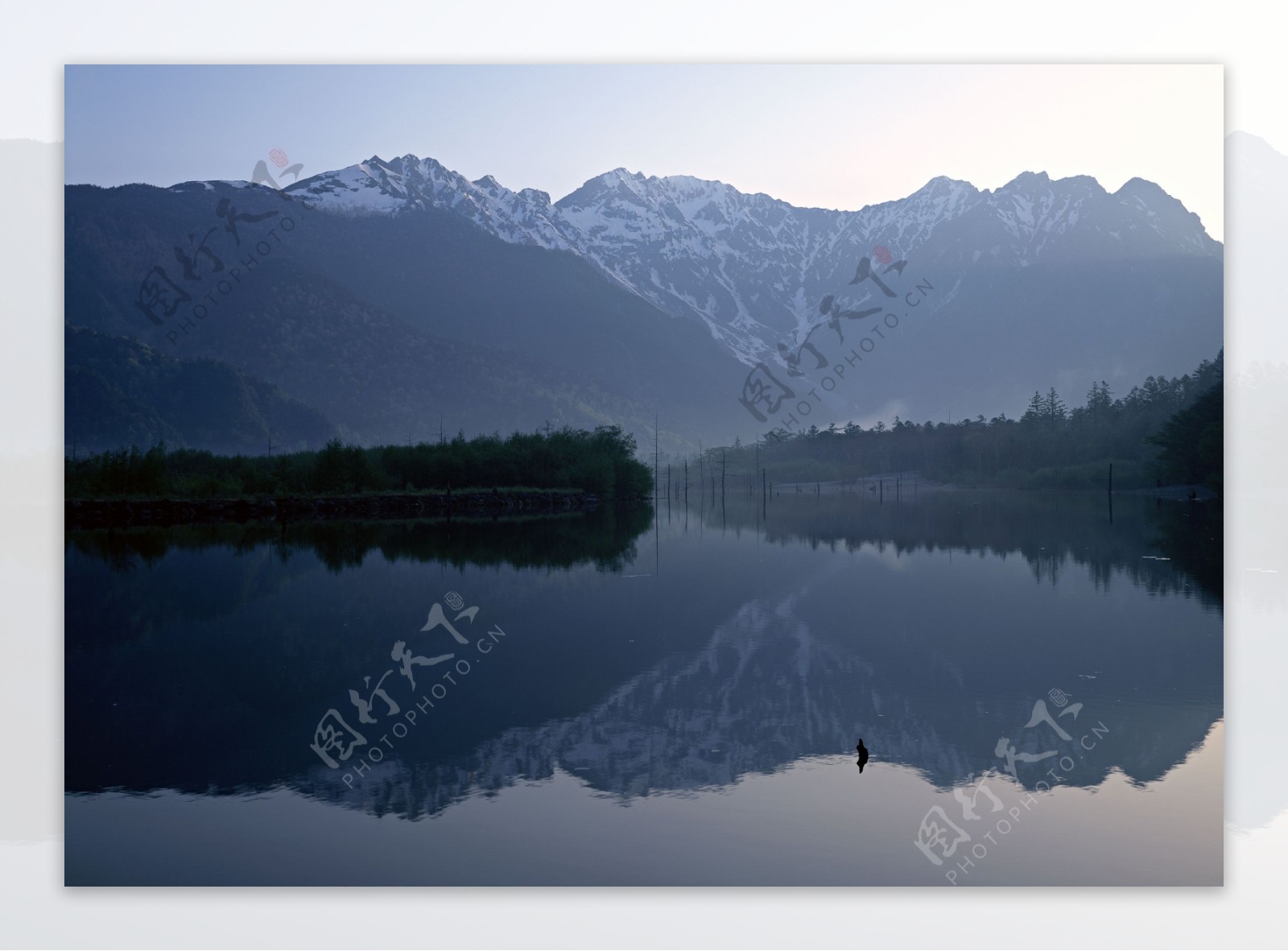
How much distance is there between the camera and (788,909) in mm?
6090

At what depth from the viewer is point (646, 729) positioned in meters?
9.20

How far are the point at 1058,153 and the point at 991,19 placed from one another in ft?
12.4

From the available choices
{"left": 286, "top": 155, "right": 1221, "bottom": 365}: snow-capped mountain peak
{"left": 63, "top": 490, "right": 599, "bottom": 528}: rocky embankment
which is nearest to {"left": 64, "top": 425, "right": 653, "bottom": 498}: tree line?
{"left": 63, "top": 490, "right": 599, "bottom": 528}: rocky embankment

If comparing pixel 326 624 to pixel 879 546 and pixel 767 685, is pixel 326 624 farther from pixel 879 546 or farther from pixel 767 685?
pixel 879 546

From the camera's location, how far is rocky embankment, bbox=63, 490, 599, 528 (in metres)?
32.2

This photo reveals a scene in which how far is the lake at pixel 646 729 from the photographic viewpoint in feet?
21.7

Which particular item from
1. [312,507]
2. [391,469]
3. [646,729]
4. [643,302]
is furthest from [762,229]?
[646,729]

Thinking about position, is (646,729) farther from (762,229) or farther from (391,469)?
(762,229)

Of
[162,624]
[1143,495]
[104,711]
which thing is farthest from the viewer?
[1143,495]

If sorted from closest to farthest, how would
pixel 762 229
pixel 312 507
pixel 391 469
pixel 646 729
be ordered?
pixel 646 729 < pixel 312 507 < pixel 391 469 < pixel 762 229

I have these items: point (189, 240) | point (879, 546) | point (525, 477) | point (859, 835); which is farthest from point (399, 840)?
point (525, 477)

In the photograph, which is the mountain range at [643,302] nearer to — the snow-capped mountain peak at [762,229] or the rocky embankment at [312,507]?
the snow-capped mountain peak at [762,229]

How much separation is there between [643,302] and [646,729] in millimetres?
98358

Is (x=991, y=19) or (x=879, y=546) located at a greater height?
(x=991, y=19)
